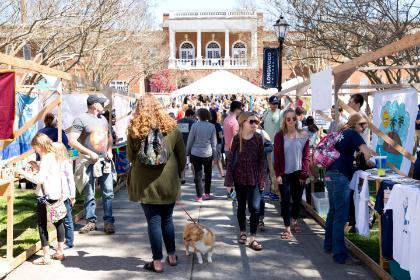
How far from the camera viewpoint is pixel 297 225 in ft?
24.1

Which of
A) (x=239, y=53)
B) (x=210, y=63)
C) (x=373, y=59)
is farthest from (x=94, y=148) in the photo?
(x=239, y=53)

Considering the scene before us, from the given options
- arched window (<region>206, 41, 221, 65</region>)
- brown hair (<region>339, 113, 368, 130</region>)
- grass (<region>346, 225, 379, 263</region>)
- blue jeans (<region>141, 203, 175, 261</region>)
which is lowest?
grass (<region>346, 225, 379, 263</region>)

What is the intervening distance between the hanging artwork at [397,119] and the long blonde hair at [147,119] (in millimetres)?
2905

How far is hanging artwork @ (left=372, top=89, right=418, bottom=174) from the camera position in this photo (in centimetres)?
625

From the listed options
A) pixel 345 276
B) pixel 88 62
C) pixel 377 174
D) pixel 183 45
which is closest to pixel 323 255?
pixel 345 276

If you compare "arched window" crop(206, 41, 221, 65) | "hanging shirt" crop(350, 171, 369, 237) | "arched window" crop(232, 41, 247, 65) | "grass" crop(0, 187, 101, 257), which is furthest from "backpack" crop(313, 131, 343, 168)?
"arched window" crop(206, 41, 221, 65)

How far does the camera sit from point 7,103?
5141mm

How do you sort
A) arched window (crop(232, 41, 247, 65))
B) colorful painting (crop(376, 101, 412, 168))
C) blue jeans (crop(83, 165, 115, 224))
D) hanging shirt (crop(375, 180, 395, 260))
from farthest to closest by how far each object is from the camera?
arched window (crop(232, 41, 247, 65)), blue jeans (crop(83, 165, 115, 224)), colorful painting (crop(376, 101, 412, 168)), hanging shirt (crop(375, 180, 395, 260))

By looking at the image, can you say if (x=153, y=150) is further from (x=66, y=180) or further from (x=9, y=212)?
(x=9, y=212)

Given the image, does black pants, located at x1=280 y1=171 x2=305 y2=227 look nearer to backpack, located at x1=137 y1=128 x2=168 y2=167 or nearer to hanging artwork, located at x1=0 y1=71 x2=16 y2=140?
backpack, located at x1=137 y1=128 x2=168 y2=167

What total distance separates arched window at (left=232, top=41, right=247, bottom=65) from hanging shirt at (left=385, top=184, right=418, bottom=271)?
170 feet

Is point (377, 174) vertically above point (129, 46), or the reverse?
point (129, 46)

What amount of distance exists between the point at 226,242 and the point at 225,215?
167 cm

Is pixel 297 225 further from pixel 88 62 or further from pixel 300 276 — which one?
pixel 88 62
